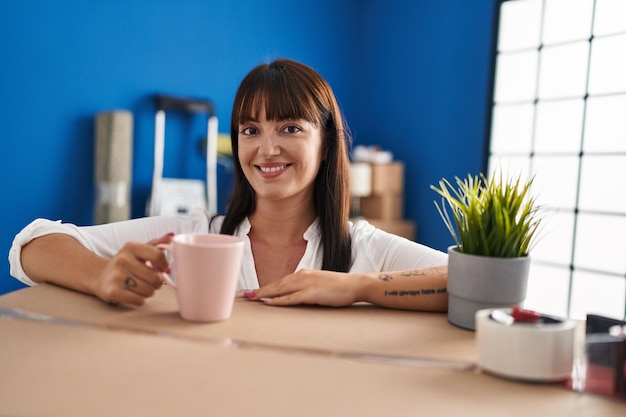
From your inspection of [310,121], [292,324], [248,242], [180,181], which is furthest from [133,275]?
[180,181]

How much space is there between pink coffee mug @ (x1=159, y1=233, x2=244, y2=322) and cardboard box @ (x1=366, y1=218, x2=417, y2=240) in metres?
3.37

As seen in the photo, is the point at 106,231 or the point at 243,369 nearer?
the point at 243,369

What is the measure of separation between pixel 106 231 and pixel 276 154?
399mm

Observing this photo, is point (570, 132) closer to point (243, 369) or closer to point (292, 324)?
point (292, 324)

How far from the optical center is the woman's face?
4.28 feet

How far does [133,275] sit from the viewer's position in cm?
78

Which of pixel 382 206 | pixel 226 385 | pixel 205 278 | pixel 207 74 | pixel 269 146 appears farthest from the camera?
pixel 382 206

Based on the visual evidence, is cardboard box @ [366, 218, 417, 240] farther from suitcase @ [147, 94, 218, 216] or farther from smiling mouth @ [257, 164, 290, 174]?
smiling mouth @ [257, 164, 290, 174]

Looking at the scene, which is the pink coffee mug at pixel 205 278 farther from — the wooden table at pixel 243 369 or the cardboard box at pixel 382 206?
the cardboard box at pixel 382 206

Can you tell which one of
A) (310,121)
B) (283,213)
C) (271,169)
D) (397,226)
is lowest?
(397,226)

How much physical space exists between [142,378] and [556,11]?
3584 millimetres

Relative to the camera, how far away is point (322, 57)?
14.7ft

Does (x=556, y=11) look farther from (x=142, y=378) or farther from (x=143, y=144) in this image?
(x=142, y=378)

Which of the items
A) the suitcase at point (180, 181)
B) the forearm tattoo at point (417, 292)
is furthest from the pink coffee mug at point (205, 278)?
the suitcase at point (180, 181)
